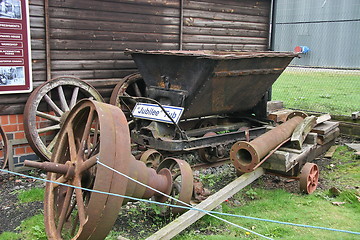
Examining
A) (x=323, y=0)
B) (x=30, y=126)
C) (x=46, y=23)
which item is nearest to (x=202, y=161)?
(x=30, y=126)

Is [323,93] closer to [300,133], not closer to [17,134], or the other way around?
[300,133]

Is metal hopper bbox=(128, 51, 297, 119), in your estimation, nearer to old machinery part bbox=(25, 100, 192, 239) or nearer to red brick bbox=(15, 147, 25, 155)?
old machinery part bbox=(25, 100, 192, 239)

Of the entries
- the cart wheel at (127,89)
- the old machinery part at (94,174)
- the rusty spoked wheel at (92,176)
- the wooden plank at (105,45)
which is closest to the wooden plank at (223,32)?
the wooden plank at (105,45)

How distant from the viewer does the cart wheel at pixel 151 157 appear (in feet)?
19.3

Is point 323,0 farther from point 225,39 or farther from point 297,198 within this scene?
point 297,198

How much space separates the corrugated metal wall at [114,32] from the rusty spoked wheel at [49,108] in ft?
0.94

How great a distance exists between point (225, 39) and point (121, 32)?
9.53 feet

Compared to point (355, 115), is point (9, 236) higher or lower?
lower

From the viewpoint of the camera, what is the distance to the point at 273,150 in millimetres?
5484

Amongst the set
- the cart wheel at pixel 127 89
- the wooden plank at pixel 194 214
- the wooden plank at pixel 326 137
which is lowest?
the wooden plank at pixel 194 214

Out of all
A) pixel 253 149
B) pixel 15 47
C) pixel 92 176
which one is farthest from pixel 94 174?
pixel 15 47

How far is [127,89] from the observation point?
782 cm

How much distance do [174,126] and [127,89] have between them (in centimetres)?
188

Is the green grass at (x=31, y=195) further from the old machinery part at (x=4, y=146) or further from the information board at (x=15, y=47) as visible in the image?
the information board at (x=15, y=47)
